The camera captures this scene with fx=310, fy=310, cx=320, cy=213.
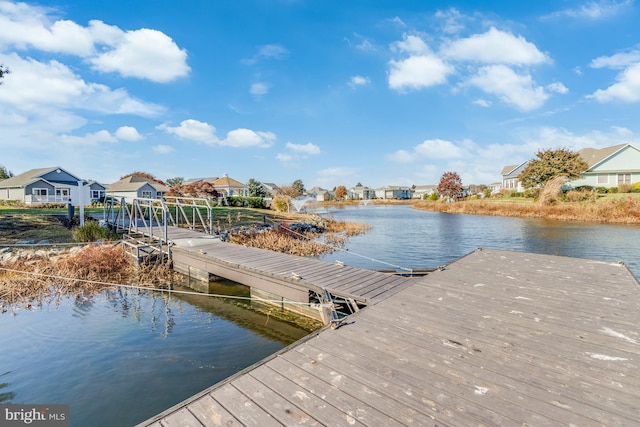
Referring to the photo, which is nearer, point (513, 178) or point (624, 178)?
point (624, 178)

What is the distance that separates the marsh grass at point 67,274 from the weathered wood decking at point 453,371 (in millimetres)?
7578

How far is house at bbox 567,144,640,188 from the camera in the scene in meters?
35.9

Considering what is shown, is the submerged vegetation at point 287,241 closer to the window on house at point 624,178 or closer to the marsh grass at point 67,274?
the marsh grass at point 67,274

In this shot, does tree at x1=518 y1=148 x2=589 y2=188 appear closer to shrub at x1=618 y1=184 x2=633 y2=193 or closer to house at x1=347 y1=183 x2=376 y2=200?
shrub at x1=618 y1=184 x2=633 y2=193

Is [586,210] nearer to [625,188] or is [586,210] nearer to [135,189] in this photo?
[625,188]

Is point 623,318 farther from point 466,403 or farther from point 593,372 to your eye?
point 466,403

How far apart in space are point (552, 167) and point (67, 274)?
44.1 m

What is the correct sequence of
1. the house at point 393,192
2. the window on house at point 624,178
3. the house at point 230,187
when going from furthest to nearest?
the house at point 393,192
the house at point 230,187
the window on house at point 624,178

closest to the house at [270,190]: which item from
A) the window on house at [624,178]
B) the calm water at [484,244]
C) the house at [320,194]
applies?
the house at [320,194]

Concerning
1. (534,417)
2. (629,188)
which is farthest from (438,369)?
(629,188)

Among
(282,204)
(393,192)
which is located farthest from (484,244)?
(393,192)

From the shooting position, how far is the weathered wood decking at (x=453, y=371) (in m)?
2.55

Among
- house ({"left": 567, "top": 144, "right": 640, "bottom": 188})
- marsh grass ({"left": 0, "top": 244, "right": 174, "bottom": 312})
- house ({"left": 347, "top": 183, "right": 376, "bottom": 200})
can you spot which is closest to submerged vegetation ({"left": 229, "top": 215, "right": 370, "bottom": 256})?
marsh grass ({"left": 0, "top": 244, "right": 174, "bottom": 312})

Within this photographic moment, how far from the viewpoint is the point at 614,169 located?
36531 millimetres
